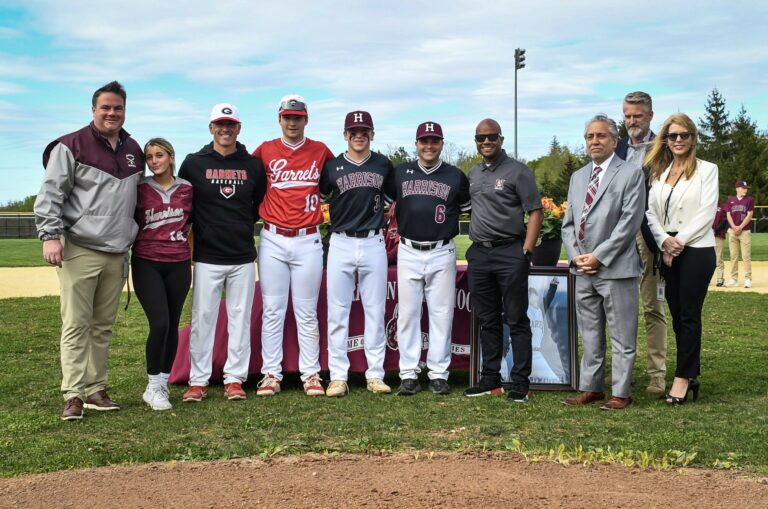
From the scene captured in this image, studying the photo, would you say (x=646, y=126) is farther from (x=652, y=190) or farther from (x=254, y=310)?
(x=254, y=310)

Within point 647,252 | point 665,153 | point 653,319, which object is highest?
point 665,153

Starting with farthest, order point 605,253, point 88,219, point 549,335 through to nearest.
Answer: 1. point 549,335
2. point 605,253
3. point 88,219

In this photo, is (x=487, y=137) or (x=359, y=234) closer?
(x=487, y=137)

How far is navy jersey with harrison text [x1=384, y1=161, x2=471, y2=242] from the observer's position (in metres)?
6.61

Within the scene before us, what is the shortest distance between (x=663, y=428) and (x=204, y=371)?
3494 millimetres

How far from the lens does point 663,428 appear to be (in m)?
5.45

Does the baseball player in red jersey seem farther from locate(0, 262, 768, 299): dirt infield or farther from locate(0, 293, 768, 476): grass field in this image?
locate(0, 262, 768, 299): dirt infield

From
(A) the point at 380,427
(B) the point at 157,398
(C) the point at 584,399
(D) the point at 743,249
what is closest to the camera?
(A) the point at 380,427

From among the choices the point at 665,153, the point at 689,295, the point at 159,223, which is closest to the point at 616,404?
the point at 689,295

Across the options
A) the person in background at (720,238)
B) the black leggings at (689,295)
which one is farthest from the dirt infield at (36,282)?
the black leggings at (689,295)

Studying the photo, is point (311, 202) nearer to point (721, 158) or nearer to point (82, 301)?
point (82, 301)

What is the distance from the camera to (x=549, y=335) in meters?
7.01

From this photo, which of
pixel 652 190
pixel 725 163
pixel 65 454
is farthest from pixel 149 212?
pixel 725 163

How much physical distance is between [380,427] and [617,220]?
2.30 m
